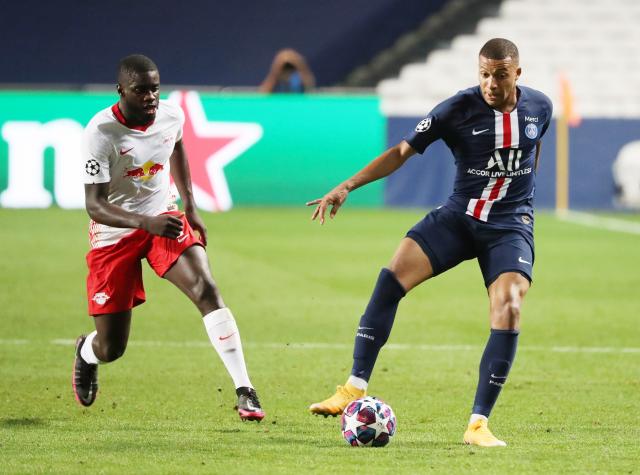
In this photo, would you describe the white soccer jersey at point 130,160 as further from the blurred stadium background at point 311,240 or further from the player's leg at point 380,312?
the player's leg at point 380,312

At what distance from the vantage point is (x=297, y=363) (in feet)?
30.7

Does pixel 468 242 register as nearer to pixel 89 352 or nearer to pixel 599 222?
pixel 89 352

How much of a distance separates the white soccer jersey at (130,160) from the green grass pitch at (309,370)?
117cm

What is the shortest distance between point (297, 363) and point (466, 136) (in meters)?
3.05

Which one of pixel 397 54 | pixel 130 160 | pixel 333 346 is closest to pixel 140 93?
pixel 130 160

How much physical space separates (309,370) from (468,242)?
2441 millimetres

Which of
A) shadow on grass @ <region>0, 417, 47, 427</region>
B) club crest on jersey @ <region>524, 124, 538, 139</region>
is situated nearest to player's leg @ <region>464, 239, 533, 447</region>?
club crest on jersey @ <region>524, 124, 538, 139</region>

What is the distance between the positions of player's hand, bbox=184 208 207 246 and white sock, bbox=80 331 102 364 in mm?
856

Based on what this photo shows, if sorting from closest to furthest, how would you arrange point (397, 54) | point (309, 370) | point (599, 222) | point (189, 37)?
point (309, 370), point (599, 222), point (189, 37), point (397, 54)

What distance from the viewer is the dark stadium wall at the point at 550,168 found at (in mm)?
23250

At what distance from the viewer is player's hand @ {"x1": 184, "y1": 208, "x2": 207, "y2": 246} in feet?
24.8

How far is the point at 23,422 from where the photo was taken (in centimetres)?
698

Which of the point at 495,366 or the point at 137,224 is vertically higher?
the point at 137,224

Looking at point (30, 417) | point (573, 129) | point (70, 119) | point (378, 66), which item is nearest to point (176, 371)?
point (30, 417)
